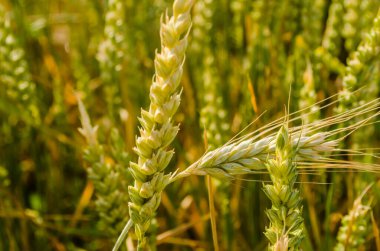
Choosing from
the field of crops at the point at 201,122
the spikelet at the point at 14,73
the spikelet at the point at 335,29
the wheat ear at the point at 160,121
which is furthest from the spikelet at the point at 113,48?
the wheat ear at the point at 160,121

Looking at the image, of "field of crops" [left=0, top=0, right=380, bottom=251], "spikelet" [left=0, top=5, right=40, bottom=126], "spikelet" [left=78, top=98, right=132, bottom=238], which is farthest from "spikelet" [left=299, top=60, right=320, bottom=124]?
"spikelet" [left=0, top=5, right=40, bottom=126]

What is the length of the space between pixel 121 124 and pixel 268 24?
18.6 inches

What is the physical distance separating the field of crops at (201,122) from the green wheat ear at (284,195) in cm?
29

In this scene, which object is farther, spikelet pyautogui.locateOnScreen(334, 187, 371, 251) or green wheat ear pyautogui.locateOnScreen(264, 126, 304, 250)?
spikelet pyautogui.locateOnScreen(334, 187, 371, 251)

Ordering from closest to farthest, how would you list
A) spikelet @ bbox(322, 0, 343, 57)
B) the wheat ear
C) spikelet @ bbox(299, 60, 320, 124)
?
the wheat ear → spikelet @ bbox(299, 60, 320, 124) → spikelet @ bbox(322, 0, 343, 57)

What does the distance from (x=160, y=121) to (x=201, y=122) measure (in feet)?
1.83

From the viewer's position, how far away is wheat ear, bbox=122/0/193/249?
0.65m

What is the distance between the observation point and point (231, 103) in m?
1.49

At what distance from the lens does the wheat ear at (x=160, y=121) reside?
65 cm

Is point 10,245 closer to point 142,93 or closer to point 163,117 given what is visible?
point 142,93

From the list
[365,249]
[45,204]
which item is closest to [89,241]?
[45,204]

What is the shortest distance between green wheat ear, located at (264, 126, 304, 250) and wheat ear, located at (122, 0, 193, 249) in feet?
0.44

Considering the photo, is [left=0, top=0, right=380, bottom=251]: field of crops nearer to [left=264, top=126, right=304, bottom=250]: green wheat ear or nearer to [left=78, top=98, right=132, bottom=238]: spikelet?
[left=78, top=98, right=132, bottom=238]: spikelet

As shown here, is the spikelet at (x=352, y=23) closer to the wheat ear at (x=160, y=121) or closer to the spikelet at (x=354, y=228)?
the spikelet at (x=354, y=228)
